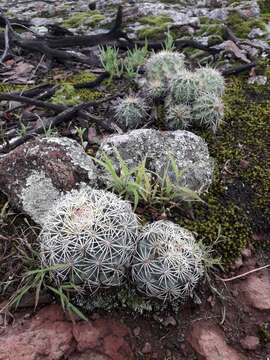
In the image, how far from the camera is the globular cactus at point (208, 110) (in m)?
2.82

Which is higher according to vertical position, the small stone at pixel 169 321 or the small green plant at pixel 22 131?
the small green plant at pixel 22 131

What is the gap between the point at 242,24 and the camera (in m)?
4.46

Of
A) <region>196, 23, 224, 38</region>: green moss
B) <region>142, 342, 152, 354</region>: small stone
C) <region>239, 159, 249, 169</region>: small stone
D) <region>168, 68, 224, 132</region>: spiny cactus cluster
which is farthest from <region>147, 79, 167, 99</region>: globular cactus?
<region>142, 342, 152, 354</region>: small stone

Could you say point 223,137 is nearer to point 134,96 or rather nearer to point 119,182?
point 134,96

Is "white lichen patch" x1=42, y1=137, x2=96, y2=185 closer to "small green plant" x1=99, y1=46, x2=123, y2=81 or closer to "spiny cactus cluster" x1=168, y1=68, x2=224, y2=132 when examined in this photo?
"spiny cactus cluster" x1=168, y1=68, x2=224, y2=132

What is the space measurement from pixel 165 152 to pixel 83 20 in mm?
3137

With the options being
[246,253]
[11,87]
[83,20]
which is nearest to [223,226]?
[246,253]

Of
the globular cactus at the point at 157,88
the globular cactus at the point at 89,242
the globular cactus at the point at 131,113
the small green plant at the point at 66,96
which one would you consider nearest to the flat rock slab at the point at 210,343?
the globular cactus at the point at 89,242

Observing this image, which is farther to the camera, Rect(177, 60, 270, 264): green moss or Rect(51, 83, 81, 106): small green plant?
Rect(51, 83, 81, 106): small green plant

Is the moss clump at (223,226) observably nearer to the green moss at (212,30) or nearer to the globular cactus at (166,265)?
the globular cactus at (166,265)

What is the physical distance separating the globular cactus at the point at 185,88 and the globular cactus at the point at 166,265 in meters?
1.27

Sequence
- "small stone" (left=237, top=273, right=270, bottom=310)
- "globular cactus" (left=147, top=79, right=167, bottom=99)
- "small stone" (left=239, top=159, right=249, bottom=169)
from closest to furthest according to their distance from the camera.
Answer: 1. "small stone" (left=237, top=273, right=270, bottom=310)
2. "small stone" (left=239, top=159, right=249, bottom=169)
3. "globular cactus" (left=147, top=79, right=167, bottom=99)

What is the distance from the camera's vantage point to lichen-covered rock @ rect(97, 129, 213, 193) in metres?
2.46

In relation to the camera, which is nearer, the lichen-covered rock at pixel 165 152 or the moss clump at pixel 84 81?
the lichen-covered rock at pixel 165 152
